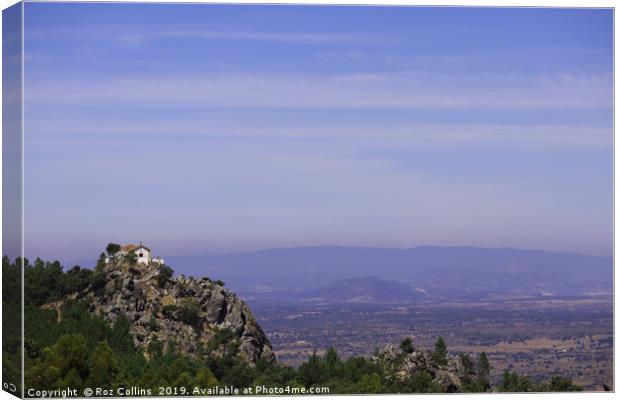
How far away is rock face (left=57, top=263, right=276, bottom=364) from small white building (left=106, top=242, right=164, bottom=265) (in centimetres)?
8

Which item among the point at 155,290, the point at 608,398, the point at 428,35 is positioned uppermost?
the point at 428,35

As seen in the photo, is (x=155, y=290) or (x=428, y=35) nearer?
(x=428, y=35)

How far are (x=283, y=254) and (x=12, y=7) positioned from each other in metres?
4.53

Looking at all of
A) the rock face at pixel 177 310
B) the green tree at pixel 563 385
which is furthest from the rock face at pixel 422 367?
the rock face at pixel 177 310

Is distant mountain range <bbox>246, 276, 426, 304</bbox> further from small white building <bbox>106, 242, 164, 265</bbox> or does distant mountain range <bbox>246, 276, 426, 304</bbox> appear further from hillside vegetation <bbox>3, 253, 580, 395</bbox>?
small white building <bbox>106, 242, 164, 265</bbox>

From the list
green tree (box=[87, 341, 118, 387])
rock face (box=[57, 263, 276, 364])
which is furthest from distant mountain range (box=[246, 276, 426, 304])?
green tree (box=[87, 341, 118, 387])

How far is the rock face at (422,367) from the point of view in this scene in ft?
51.8

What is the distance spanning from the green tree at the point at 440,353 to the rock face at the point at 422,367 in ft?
0.15

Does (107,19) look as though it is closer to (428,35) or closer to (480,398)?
(428,35)

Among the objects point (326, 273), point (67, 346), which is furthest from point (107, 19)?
point (326, 273)

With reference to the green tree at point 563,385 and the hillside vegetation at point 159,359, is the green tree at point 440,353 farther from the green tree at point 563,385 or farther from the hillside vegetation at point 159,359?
the green tree at point 563,385

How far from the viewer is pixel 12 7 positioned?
1441 centimetres

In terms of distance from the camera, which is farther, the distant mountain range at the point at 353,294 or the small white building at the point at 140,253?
the distant mountain range at the point at 353,294

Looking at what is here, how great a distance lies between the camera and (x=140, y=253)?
55.0 feet
